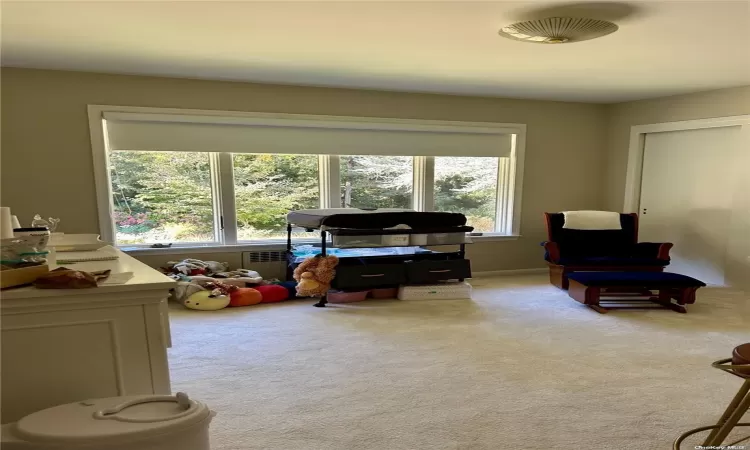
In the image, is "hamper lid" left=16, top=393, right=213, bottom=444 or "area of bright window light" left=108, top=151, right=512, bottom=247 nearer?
"hamper lid" left=16, top=393, right=213, bottom=444

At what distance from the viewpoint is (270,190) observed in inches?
186

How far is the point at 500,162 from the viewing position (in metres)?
5.43

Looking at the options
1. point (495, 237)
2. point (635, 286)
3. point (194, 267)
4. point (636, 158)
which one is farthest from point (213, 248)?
point (636, 158)

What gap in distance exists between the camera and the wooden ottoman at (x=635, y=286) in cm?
387

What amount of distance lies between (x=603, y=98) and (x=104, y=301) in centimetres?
548

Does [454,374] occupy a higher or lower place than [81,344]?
lower

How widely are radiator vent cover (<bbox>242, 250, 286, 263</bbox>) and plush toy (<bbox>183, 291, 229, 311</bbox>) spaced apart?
2.52 ft

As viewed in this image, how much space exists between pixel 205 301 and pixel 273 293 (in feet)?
1.96

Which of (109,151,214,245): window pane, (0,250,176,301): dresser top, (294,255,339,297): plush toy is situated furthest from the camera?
(109,151,214,245): window pane

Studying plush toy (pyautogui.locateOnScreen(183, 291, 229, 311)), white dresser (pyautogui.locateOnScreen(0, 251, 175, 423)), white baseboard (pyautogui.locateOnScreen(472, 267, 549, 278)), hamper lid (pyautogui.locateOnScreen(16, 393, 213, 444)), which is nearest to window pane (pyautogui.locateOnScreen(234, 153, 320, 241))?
plush toy (pyautogui.locateOnScreen(183, 291, 229, 311))

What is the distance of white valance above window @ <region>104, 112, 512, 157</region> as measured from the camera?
4145 millimetres

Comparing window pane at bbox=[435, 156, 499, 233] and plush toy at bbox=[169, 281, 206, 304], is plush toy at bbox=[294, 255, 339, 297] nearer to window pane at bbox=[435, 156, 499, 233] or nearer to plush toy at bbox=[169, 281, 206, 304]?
plush toy at bbox=[169, 281, 206, 304]

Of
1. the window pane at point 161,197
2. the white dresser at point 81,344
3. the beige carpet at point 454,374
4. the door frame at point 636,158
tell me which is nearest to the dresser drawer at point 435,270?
the beige carpet at point 454,374

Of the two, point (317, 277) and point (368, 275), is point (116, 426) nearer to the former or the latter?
point (317, 277)
